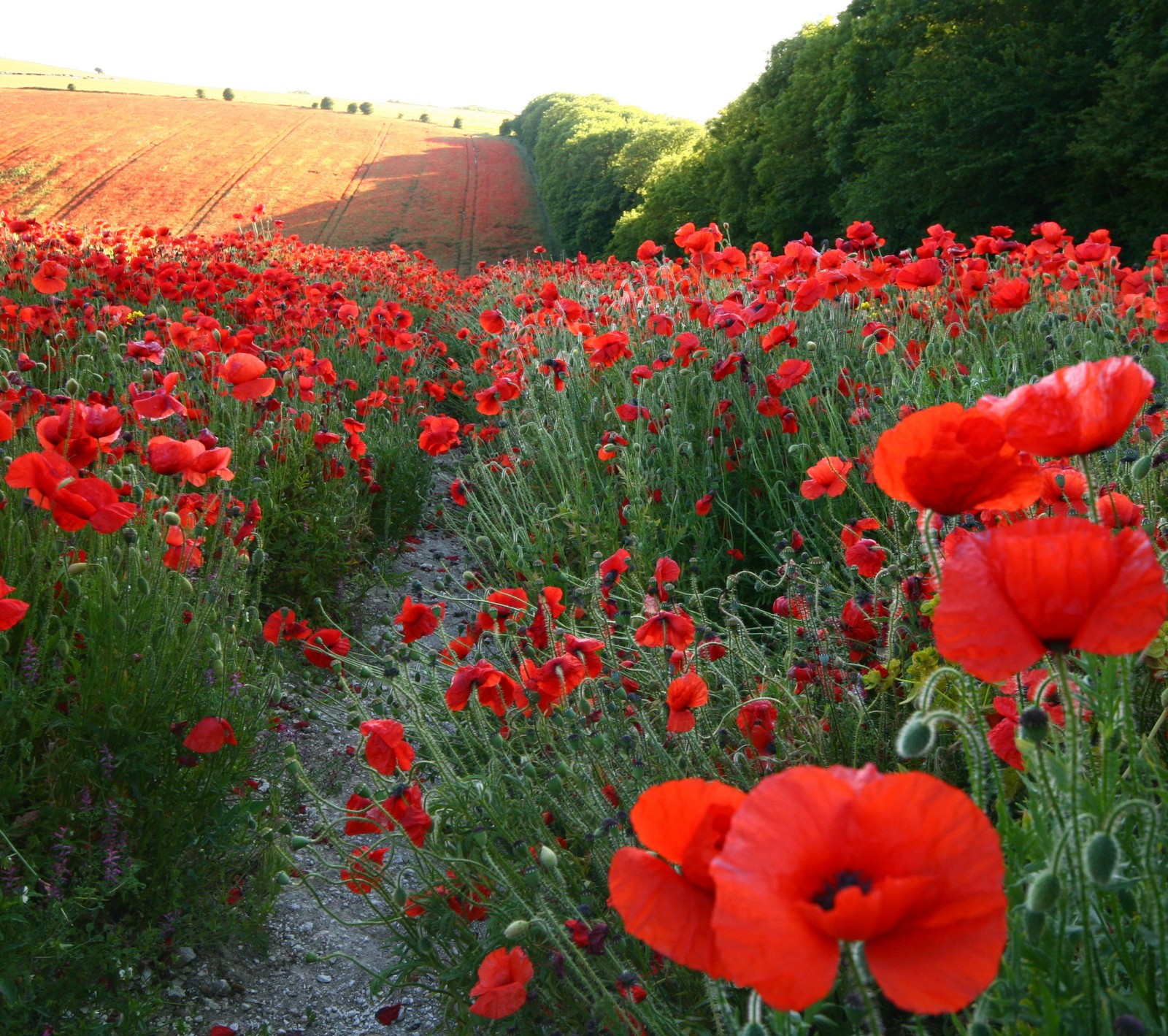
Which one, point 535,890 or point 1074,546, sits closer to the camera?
point 1074,546

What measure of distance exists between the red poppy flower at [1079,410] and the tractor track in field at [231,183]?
22.6 m

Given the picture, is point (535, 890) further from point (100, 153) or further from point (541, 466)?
point (100, 153)

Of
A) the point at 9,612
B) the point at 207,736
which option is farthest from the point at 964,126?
the point at 9,612

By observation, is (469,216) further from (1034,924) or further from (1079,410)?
(1034,924)

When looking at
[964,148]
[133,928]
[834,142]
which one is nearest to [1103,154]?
[964,148]

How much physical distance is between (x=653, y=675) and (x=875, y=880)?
147 cm

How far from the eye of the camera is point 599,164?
24344 millimetres

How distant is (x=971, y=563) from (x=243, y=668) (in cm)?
237

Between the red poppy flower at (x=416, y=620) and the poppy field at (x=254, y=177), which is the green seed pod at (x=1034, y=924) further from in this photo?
the poppy field at (x=254, y=177)

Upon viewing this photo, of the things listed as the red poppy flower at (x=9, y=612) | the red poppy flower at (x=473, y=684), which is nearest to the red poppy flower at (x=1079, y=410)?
the red poppy flower at (x=473, y=684)

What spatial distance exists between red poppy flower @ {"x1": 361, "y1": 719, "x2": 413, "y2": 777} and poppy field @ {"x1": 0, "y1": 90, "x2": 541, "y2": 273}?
2192 centimetres

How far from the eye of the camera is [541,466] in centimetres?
506

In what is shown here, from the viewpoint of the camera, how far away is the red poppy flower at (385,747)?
1.71 metres

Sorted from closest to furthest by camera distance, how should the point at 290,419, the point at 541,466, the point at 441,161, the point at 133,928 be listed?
the point at 133,928 < the point at 290,419 < the point at 541,466 < the point at 441,161
